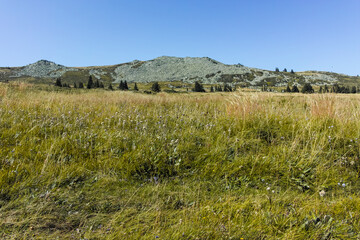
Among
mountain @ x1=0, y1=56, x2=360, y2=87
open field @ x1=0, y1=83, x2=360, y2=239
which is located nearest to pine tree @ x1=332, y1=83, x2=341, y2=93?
open field @ x1=0, y1=83, x2=360, y2=239

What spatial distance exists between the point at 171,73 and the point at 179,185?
6735 inches

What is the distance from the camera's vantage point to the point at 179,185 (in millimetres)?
2303

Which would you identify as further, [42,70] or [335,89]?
[42,70]

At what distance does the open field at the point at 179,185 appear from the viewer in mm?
1559

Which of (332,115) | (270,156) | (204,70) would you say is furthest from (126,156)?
(204,70)

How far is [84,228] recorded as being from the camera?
1599 millimetres

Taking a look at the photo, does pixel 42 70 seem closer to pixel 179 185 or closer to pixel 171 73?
pixel 171 73

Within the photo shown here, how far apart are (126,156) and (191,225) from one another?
5.11ft

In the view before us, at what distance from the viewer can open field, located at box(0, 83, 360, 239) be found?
61.4 inches

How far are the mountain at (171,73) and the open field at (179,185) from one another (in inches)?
5728

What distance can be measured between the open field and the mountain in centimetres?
14548

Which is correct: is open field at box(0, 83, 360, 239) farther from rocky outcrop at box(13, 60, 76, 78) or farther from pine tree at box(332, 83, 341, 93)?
rocky outcrop at box(13, 60, 76, 78)

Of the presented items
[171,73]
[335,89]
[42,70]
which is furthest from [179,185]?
[42,70]

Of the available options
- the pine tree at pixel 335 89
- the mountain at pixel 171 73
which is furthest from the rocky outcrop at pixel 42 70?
the pine tree at pixel 335 89
